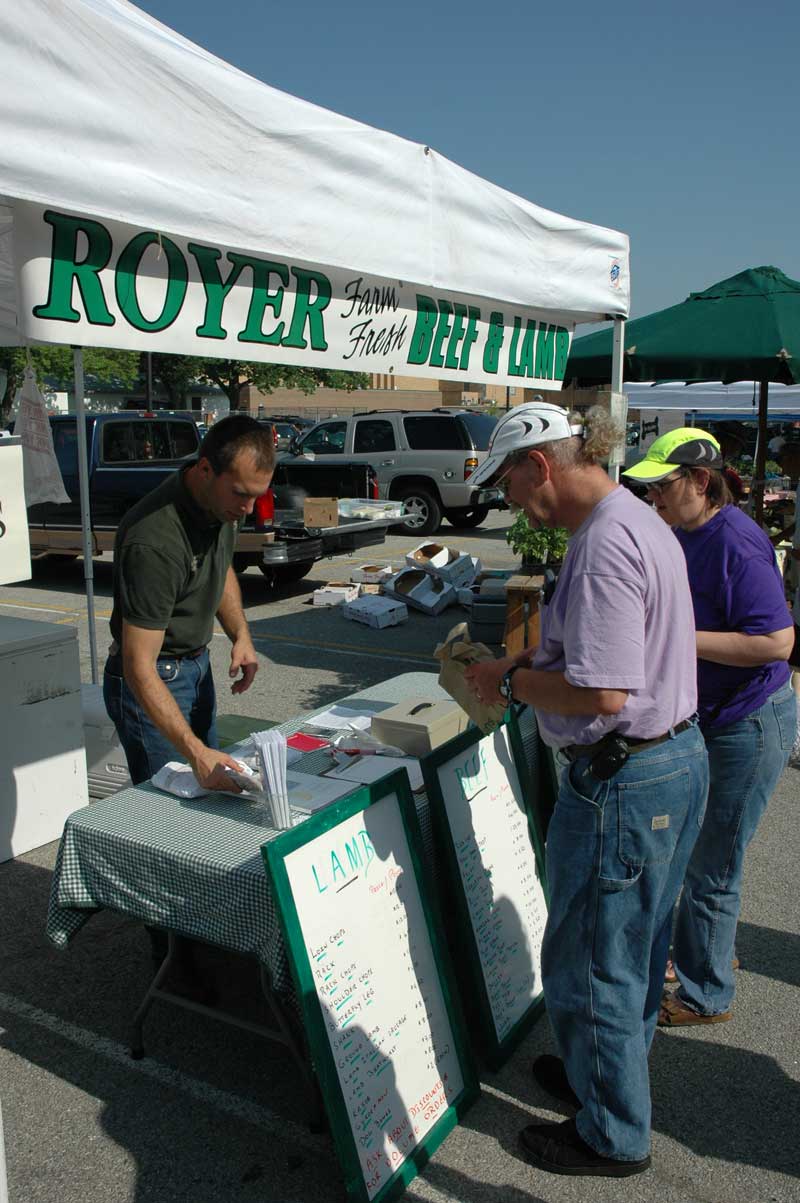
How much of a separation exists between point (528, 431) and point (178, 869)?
146 cm

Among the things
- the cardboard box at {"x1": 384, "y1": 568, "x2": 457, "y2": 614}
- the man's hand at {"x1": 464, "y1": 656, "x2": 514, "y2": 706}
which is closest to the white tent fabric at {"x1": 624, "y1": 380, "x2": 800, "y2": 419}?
the cardboard box at {"x1": 384, "y1": 568, "x2": 457, "y2": 614}

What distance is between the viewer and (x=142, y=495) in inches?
434

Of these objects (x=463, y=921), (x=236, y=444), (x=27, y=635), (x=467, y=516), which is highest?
(x=236, y=444)

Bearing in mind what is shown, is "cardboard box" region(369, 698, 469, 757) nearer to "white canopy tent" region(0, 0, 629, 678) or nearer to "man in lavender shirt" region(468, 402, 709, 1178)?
"man in lavender shirt" region(468, 402, 709, 1178)

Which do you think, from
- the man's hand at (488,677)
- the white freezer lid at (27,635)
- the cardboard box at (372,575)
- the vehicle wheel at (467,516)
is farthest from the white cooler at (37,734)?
the vehicle wheel at (467,516)

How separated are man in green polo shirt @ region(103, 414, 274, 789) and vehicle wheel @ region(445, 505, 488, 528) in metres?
13.0

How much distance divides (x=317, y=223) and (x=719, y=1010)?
2.99m

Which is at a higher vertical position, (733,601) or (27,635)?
(733,601)

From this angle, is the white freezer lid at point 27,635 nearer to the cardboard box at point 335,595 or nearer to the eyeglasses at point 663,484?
the eyeglasses at point 663,484

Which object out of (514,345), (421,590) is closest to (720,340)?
(514,345)

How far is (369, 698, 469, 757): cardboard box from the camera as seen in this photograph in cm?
298

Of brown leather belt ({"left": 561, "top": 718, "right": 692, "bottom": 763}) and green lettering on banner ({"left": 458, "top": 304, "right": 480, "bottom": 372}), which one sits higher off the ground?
green lettering on banner ({"left": 458, "top": 304, "right": 480, "bottom": 372})

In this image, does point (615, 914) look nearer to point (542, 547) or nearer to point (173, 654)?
point (173, 654)

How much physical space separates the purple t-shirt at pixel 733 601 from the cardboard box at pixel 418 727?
0.79 metres
